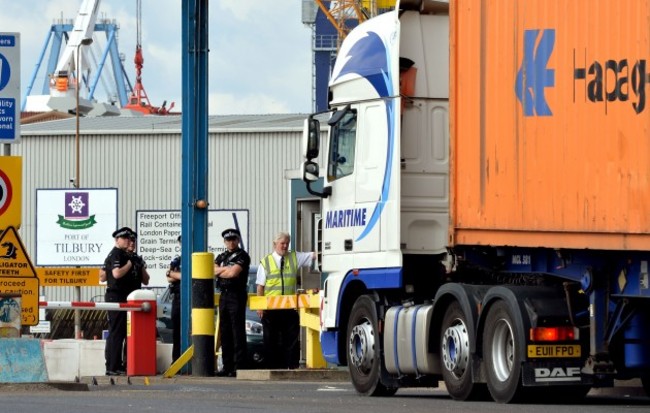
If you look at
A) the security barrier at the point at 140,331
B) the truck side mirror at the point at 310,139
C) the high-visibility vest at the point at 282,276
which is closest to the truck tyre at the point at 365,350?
the truck side mirror at the point at 310,139

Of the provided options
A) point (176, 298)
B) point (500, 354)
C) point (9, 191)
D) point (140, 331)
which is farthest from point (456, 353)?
point (176, 298)

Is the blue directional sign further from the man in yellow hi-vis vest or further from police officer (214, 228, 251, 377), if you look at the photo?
the man in yellow hi-vis vest

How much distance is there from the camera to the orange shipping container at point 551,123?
40.1 ft

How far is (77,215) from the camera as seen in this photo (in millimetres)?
28812

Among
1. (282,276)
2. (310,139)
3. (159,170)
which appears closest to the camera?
(310,139)

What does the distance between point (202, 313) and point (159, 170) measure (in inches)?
1369

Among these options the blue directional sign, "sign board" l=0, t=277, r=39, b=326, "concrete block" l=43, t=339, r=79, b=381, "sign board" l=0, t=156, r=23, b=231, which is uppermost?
the blue directional sign

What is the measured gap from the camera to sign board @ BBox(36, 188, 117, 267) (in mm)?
28578

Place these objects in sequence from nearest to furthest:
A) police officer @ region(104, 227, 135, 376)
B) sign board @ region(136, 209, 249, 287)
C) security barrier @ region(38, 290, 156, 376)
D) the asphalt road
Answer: the asphalt road < security barrier @ region(38, 290, 156, 376) < police officer @ region(104, 227, 135, 376) < sign board @ region(136, 209, 249, 287)

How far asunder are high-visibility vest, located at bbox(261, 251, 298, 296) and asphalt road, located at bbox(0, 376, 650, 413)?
3.13 meters

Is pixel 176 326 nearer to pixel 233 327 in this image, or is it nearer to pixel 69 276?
pixel 233 327

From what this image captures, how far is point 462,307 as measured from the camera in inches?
562

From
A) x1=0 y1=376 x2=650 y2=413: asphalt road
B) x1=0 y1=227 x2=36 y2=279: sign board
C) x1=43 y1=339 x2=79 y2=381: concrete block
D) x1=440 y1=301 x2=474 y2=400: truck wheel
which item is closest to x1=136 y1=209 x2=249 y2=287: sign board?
x1=43 y1=339 x2=79 y2=381: concrete block

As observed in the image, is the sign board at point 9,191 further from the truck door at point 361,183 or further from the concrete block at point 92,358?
the concrete block at point 92,358
